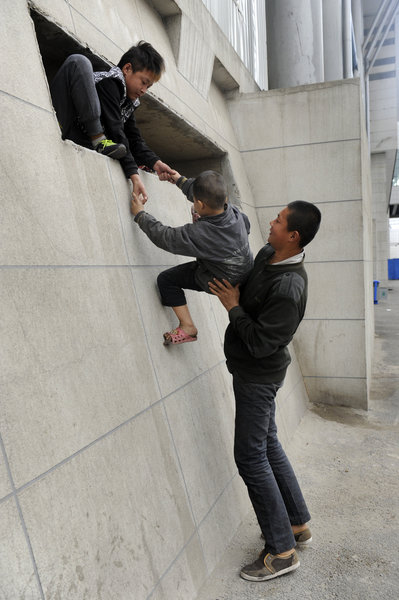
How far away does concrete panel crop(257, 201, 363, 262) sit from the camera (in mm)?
6184

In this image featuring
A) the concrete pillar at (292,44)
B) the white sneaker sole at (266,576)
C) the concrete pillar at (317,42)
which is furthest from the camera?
the concrete pillar at (317,42)

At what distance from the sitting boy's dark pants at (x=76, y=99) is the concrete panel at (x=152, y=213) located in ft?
1.19

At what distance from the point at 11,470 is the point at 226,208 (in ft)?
6.20

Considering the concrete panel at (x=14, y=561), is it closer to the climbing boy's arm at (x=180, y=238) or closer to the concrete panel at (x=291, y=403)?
the climbing boy's arm at (x=180, y=238)

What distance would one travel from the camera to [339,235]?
248 inches

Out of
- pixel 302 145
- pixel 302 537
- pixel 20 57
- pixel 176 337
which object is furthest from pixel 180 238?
pixel 302 145

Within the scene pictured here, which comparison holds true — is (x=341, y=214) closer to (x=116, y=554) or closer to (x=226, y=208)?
(x=226, y=208)

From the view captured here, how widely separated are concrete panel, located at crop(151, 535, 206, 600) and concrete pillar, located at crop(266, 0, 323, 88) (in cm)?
770

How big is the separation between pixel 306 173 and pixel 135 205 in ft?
12.9

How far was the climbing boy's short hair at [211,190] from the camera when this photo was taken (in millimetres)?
2773

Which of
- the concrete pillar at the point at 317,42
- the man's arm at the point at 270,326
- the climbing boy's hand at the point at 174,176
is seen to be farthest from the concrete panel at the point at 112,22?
the concrete pillar at the point at 317,42

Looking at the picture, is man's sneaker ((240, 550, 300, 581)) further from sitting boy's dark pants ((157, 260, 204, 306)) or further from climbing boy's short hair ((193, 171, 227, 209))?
climbing boy's short hair ((193, 171, 227, 209))

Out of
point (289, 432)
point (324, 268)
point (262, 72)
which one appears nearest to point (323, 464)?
point (289, 432)

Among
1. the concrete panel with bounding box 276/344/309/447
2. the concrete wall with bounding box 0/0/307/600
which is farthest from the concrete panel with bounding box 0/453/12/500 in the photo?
the concrete panel with bounding box 276/344/309/447
